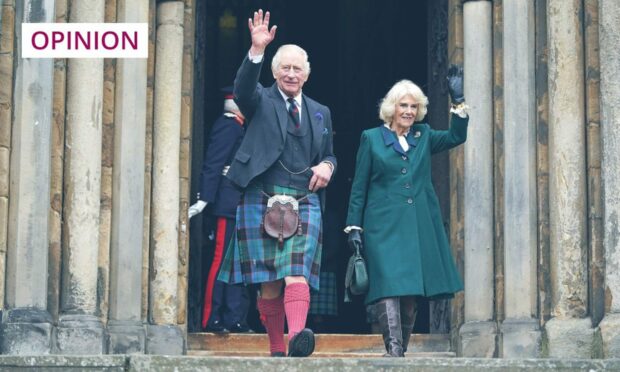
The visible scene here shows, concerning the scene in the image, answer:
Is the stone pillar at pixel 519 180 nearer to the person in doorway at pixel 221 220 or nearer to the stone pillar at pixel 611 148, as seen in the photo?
the stone pillar at pixel 611 148

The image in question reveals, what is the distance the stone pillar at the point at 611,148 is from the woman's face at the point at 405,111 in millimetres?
1355

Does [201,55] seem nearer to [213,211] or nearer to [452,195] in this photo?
[213,211]

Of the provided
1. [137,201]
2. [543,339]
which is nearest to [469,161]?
[543,339]

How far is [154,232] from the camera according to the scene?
474 inches

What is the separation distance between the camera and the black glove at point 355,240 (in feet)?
34.9

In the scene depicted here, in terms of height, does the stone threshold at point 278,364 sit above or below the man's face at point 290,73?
below

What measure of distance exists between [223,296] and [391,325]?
2.30 meters

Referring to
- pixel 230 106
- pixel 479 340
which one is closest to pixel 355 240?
pixel 479 340

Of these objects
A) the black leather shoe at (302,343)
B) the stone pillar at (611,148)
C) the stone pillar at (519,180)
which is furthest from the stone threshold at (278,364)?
the stone pillar at (519,180)

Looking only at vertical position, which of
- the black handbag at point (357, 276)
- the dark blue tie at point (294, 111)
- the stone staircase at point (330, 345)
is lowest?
the stone staircase at point (330, 345)

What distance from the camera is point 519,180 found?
1190cm

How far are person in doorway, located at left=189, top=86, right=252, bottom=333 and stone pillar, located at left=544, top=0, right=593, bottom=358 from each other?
6.72 ft

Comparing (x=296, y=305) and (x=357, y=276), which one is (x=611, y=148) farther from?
(x=296, y=305)

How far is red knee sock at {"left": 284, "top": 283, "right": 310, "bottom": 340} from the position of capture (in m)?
10.1
